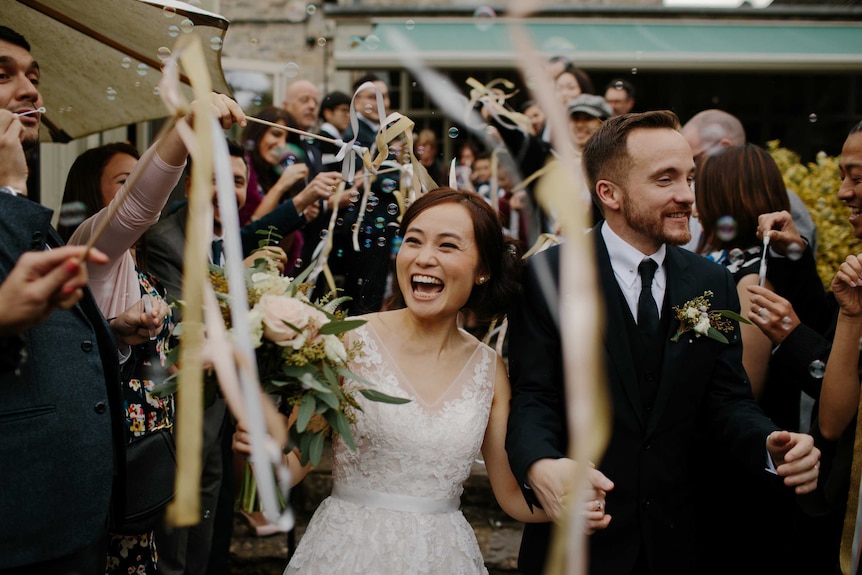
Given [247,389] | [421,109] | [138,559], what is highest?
[421,109]

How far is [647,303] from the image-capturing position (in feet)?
9.20

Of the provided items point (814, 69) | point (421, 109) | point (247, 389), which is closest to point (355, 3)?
point (421, 109)

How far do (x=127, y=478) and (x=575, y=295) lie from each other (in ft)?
5.26

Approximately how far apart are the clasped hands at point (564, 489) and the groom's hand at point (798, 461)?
1.77 feet

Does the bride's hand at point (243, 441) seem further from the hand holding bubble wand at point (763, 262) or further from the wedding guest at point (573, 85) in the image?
the wedding guest at point (573, 85)

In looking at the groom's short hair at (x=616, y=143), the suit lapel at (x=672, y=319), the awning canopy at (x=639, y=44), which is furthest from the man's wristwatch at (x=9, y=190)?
the awning canopy at (x=639, y=44)

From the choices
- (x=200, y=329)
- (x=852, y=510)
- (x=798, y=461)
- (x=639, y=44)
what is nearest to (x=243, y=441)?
(x=200, y=329)

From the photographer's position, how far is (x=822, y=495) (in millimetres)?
2875

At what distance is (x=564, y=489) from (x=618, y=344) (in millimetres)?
601

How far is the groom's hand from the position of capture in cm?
242

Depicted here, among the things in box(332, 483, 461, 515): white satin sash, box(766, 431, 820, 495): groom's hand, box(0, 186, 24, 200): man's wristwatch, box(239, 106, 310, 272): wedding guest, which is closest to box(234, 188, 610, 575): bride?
box(332, 483, 461, 515): white satin sash

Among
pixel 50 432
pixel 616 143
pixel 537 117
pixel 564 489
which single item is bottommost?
pixel 564 489

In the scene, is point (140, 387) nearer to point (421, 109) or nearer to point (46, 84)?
point (46, 84)

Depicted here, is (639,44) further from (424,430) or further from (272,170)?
(424,430)
